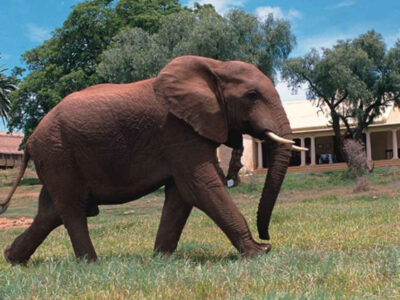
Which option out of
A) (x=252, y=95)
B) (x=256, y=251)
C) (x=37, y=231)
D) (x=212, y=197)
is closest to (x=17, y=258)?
(x=37, y=231)

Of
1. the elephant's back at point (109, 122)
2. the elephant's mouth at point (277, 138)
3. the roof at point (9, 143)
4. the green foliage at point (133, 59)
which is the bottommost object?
the roof at point (9, 143)

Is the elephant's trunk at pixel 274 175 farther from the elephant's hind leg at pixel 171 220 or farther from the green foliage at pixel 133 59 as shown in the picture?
the green foliage at pixel 133 59

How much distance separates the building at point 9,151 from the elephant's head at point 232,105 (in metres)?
50.5

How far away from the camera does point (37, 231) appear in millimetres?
6129

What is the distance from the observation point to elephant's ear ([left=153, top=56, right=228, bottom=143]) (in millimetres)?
5484

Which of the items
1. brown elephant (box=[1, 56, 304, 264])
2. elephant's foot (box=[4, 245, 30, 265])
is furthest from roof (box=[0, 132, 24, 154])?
brown elephant (box=[1, 56, 304, 264])

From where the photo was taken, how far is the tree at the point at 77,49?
33.8 m

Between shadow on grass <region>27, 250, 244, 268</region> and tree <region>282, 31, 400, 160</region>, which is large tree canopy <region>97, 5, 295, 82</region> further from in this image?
shadow on grass <region>27, 250, 244, 268</region>

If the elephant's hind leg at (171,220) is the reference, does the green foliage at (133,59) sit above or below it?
above

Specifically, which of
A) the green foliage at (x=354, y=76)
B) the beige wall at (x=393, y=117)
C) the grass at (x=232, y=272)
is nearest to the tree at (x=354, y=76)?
the green foliage at (x=354, y=76)

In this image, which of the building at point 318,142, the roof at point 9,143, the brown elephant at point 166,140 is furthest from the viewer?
the roof at point 9,143

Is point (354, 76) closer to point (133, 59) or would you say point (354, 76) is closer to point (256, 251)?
point (133, 59)

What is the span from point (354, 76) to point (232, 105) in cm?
2706

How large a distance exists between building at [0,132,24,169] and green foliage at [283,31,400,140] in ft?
107
